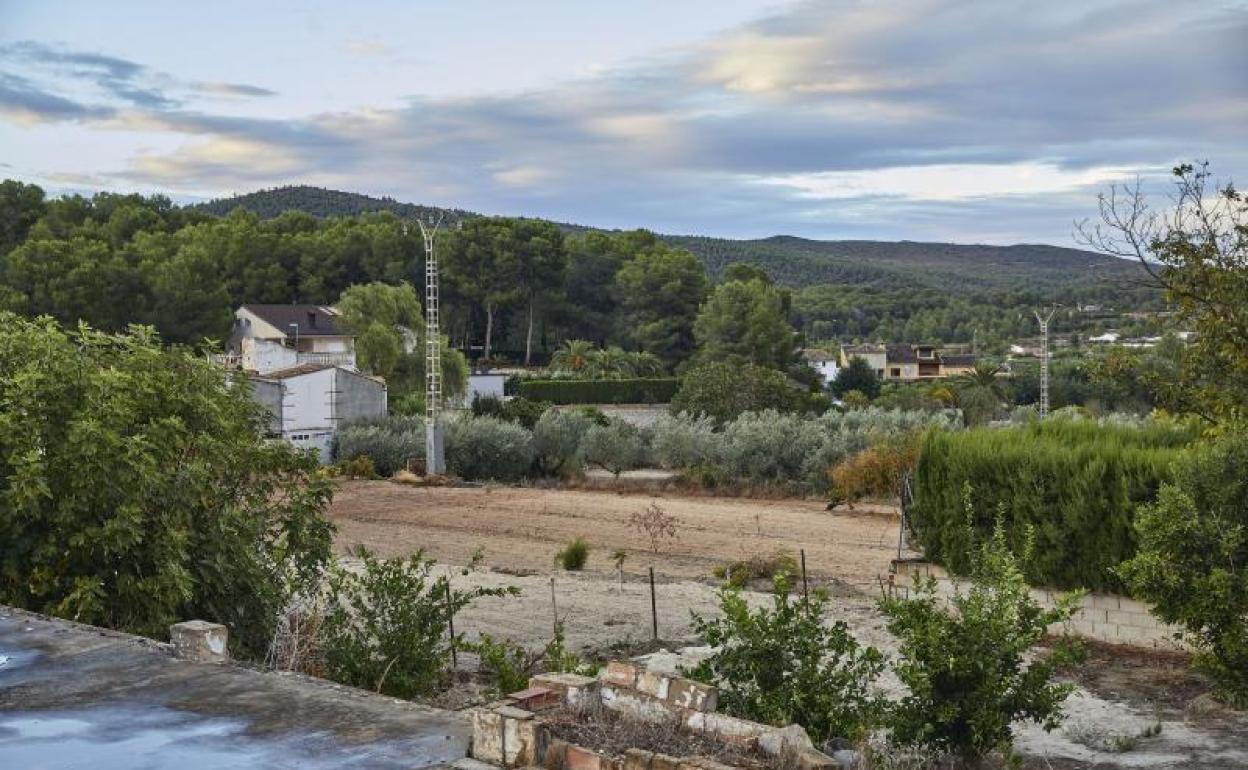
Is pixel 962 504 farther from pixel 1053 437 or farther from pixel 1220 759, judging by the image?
pixel 1220 759

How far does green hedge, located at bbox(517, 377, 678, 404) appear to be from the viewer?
76.2 metres

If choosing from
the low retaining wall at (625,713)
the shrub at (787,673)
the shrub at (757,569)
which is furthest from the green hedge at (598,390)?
the low retaining wall at (625,713)

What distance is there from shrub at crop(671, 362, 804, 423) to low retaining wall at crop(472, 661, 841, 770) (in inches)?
1936

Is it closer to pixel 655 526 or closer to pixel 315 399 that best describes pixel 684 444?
pixel 655 526

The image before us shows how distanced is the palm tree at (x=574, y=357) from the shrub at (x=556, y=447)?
38.2 m

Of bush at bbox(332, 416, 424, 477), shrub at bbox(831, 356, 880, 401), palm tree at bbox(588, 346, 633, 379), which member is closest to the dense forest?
palm tree at bbox(588, 346, 633, 379)

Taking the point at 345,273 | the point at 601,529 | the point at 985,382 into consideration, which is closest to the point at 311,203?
the point at 345,273

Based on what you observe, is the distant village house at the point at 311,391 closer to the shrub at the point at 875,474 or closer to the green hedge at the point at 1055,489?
the shrub at the point at 875,474

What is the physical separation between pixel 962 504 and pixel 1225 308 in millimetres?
4427

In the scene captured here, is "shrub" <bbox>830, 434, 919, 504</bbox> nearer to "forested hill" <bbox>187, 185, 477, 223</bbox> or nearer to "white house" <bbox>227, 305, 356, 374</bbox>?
"white house" <bbox>227, 305, 356, 374</bbox>

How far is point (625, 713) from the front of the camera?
24.6 ft

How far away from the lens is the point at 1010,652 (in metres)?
10.3

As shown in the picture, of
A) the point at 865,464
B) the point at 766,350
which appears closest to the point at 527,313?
the point at 766,350

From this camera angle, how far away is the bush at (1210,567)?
13.4 metres
